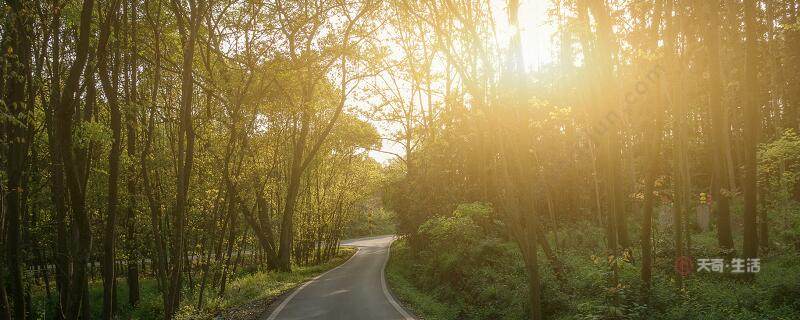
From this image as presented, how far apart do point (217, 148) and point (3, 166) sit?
5.76 meters

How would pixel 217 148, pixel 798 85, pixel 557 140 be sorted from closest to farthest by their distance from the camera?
pixel 217 148
pixel 557 140
pixel 798 85

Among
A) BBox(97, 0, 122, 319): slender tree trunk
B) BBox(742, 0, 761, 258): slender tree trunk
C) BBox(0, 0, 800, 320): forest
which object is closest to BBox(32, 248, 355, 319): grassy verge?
BBox(0, 0, 800, 320): forest

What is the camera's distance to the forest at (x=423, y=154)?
977 centimetres

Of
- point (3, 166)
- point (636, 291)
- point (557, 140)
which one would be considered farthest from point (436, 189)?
point (3, 166)

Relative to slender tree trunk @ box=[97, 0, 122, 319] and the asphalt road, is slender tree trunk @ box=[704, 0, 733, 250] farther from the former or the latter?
slender tree trunk @ box=[97, 0, 122, 319]

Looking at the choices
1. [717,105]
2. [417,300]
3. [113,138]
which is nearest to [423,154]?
[417,300]

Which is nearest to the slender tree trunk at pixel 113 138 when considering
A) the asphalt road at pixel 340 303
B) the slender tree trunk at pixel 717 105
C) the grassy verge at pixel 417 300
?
the asphalt road at pixel 340 303

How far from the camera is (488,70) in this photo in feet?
32.8

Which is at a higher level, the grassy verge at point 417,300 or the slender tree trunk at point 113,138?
the slender tree trunk at point 113,138

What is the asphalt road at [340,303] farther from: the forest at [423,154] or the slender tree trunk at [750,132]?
the slender tree trunk at [750,132]

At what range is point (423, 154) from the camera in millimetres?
25766

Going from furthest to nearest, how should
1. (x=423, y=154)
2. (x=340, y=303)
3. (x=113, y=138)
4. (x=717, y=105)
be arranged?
(x=423, y=154)
(x=340, y=303)
(x=717, y=105)
(x=113, y=138)

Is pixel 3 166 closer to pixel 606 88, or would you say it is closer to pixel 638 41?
pixel 606 88

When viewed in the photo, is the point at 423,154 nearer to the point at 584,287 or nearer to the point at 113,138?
the point at 584,287
